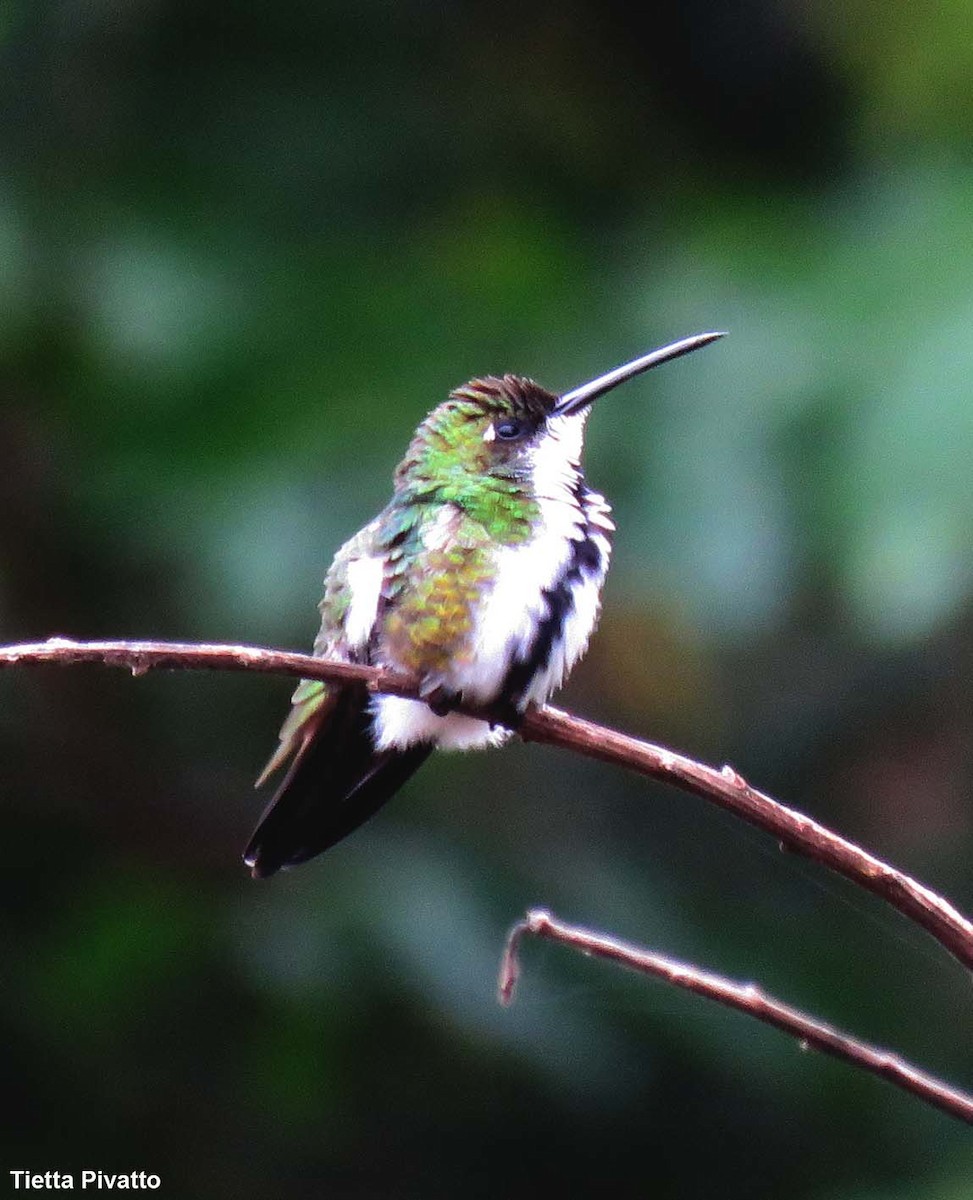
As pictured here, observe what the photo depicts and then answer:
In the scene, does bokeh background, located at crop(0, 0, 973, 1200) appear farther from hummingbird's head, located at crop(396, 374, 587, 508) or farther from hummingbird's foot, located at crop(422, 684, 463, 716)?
hummingbird's foot, located at crop(422, 684, 463, 716)

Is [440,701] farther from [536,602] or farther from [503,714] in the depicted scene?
[536,602]

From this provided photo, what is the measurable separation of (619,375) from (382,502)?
1559 mm

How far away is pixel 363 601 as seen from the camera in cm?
311

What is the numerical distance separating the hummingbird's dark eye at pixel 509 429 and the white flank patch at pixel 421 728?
55cm

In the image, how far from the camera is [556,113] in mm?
6242

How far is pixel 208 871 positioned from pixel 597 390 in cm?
280

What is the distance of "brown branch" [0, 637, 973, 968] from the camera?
1.69 meters

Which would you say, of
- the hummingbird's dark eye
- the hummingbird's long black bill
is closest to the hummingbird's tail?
the hummingbird's dark eye

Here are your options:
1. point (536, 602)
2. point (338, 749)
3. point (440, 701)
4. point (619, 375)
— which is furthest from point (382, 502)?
point (440, 701)

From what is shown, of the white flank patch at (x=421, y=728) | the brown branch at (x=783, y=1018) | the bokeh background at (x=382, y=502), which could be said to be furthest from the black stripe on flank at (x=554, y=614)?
the bokeh background at (x=382, y=502)

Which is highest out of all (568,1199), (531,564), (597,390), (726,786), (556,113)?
(556,113)

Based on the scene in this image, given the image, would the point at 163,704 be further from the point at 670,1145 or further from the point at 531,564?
the point at 531,564

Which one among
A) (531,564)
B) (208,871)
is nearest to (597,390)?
(531,564)

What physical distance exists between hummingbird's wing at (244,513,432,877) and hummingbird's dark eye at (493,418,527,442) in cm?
31
